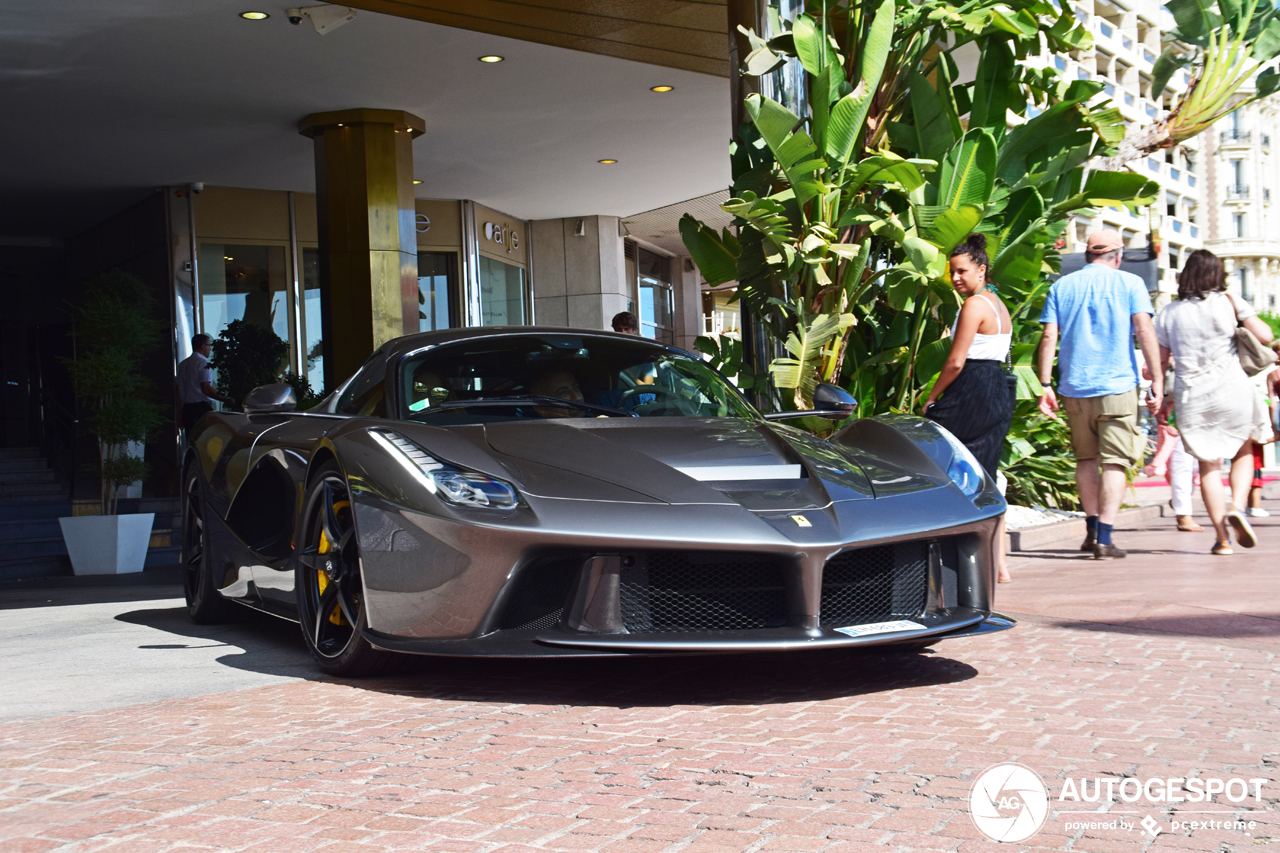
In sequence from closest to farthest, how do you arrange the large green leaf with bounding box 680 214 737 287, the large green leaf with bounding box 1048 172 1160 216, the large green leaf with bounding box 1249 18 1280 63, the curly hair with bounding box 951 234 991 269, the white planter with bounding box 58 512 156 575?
the curly hair with bounding box 951 234 991 269 → the large green leaf with bounding box 1048 172 1160 216 → the large green leaf with bounding box 680 214 737 287 → the large green leaf with bounding box 1249 18 1280 63 → the white planter with bounding box 58 512 156 575

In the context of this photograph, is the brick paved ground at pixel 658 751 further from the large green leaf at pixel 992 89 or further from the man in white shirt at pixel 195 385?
the man in white shirt at pixel 195 385

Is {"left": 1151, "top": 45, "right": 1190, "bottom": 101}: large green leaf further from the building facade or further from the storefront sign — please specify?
the building facade

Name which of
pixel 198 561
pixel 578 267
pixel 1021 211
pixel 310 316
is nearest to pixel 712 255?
pixel 1021 211

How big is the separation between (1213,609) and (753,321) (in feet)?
12.6

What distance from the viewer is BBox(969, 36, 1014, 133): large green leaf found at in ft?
29.0

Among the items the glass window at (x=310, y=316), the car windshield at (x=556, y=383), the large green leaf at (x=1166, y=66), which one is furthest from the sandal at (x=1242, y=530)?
the glass window at (x=310, y=316)

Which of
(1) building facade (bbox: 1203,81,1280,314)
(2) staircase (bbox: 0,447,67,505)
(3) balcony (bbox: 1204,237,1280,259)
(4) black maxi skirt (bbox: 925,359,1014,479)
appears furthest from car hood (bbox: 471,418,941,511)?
(3) balcony (bbox: 1204,237,1280,259)

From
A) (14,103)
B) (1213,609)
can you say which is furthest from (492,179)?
(1213,609)

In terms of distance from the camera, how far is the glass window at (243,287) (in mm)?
17812

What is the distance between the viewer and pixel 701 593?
3545mm

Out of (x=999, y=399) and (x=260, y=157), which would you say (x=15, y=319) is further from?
(x=999, y=399)

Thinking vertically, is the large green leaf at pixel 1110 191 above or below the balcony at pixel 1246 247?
below

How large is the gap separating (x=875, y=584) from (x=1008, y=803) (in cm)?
124

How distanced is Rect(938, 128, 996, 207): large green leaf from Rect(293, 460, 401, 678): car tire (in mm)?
5332
